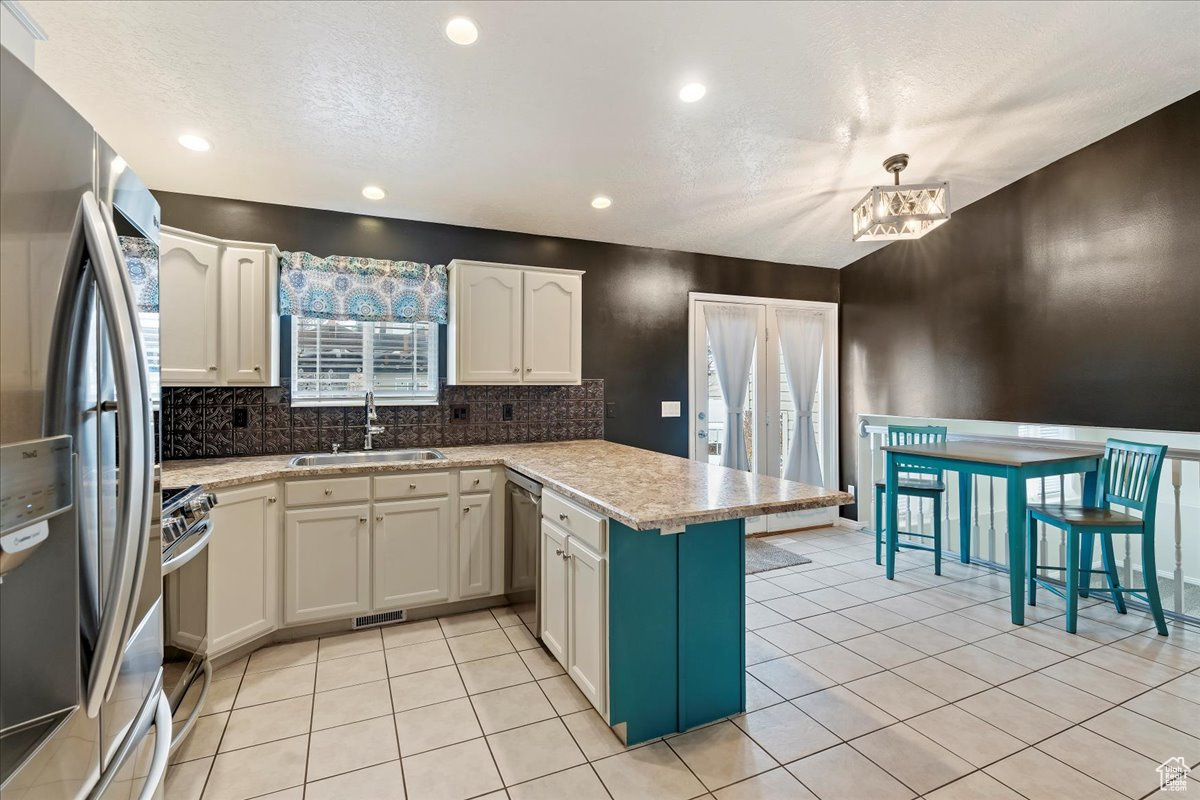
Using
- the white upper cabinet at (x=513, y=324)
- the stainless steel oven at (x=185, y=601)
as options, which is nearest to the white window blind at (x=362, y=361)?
the white upper cabinet at (x=513, y=324)

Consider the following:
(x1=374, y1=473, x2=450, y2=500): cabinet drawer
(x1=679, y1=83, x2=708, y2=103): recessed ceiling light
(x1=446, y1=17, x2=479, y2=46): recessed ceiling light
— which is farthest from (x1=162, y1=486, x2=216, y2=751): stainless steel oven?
(x1=679, y1=83, x2=708, y2=103): recessed ceiling light

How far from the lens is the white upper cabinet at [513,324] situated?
3387 mm

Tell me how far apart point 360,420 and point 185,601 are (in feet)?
5.22

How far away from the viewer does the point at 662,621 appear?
1.97m

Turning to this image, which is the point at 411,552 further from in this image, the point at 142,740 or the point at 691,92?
the point at 691,92

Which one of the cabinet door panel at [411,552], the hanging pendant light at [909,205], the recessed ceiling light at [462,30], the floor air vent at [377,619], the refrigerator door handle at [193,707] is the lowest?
the floor air vent at [377,619]

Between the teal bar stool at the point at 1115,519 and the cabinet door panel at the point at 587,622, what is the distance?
2.60 meters

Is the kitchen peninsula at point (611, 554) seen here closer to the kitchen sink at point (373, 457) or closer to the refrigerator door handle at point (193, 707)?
the kitchen sink at point (373, 457)

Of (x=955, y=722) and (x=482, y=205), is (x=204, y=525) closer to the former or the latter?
(x=482, y=205)

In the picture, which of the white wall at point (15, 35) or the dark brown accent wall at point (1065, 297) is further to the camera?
the dark brown accent wall at point (1065, 297)

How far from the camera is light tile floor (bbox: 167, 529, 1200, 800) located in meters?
1.77

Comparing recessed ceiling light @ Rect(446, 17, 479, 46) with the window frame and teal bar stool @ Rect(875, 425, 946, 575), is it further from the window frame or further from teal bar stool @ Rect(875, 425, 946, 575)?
teal bar stool @ Rect(875, 425, 946, 575)

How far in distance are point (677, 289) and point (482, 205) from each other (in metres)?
1.74

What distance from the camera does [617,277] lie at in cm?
420
